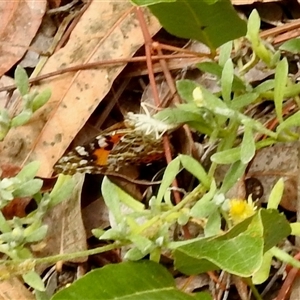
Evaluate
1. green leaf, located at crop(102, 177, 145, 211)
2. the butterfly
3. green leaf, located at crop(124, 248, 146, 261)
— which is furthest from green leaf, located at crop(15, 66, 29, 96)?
green leaf, located at crop(124, 248, 146, 261)

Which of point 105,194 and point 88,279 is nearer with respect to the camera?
point 88,279

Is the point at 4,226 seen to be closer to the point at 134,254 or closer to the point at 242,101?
the point at 134,254

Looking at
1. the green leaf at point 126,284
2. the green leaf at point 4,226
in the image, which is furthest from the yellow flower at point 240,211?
the green leaf at point 4,226

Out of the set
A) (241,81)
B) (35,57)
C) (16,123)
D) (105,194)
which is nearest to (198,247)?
(105,194)

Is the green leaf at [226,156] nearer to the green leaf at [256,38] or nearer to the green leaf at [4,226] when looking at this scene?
the green leaf at [256,38]

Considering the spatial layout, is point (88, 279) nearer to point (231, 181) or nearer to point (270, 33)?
point (231, 181)

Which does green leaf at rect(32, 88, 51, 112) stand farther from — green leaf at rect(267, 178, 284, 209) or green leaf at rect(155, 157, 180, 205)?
green leaf at rect(267, 178, 284, 209)
